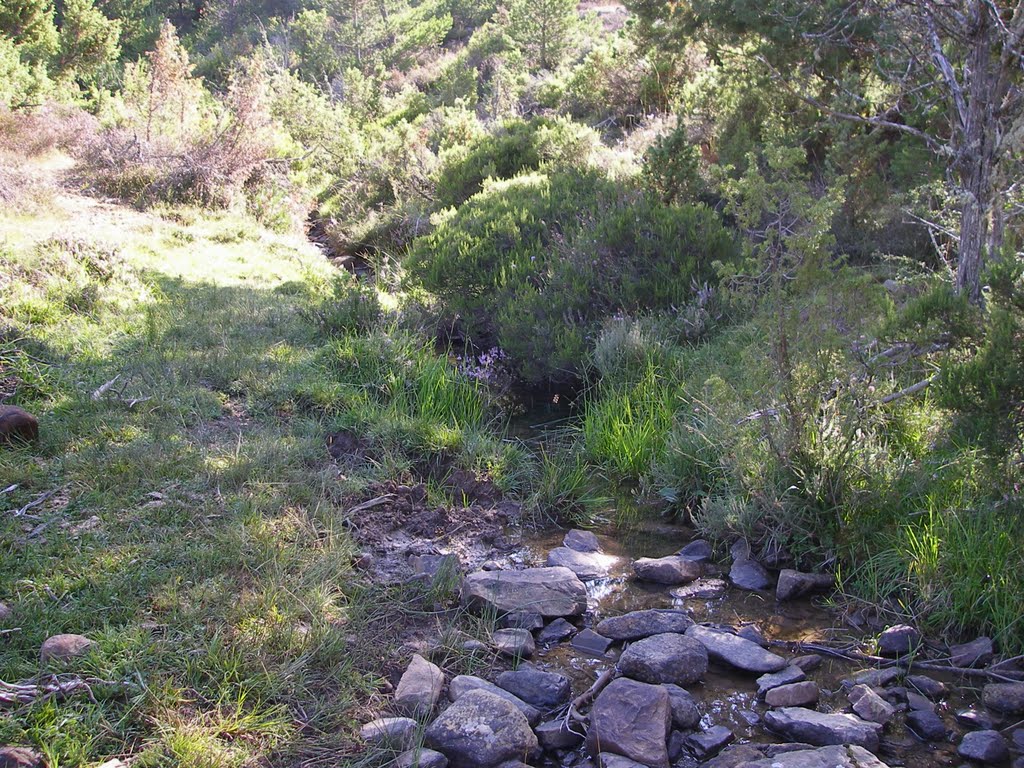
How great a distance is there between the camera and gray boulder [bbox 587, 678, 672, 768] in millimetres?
3115

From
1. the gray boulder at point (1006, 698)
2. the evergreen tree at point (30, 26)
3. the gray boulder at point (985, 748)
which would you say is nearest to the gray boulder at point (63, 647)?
the gray boulder at point (985, 748)

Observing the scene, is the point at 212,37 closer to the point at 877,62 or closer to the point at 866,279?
the point at 877,62

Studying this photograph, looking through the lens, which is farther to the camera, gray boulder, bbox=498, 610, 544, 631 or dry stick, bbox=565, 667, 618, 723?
gray boulder, bbox=498, 610, 544, 631

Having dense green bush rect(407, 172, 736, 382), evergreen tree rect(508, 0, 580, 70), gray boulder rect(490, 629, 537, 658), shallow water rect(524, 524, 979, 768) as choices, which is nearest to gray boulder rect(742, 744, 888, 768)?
shallow water rect(524, 524, 979, 768)

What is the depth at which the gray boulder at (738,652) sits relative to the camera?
3664 millimetres

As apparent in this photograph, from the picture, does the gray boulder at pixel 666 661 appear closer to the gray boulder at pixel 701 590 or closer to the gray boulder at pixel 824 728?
the gray boulder at pixel 824 728

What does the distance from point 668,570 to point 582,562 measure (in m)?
0.47

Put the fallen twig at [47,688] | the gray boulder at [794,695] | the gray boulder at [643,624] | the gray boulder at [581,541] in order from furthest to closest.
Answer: the gray boulder at [581,541] → the gray boulder at [643,624] → the gray boulder at [794,695] → the fallen twig at [47,688]

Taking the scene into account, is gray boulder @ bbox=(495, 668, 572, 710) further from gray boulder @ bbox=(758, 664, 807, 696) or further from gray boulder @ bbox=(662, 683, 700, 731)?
gray boulder @ bbox=(758, 664, 807, 696)

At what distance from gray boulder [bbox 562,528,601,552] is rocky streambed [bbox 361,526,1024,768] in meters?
0.36

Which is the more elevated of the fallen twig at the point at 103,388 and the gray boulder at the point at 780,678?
the fallen twig at the point at 103,388

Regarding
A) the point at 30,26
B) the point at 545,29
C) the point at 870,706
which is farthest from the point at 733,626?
the point at 545,29

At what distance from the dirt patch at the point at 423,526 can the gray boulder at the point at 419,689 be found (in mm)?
797

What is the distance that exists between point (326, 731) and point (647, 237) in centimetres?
556
